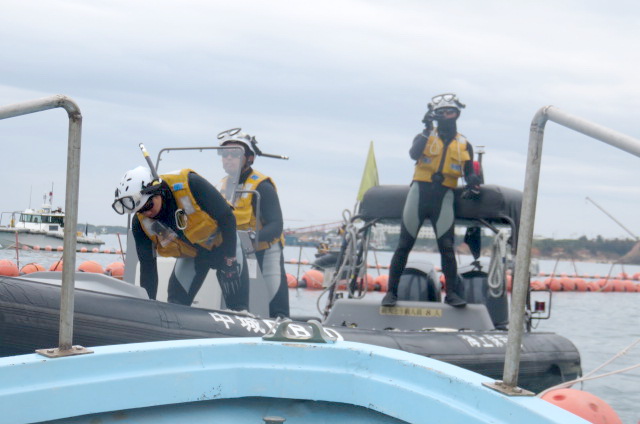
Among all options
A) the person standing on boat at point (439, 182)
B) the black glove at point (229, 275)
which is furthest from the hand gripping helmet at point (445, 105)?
the black glove at point (229, 275)

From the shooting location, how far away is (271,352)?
2625mm

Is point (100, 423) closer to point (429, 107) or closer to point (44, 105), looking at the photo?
point (44, 105)

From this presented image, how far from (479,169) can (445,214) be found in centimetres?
51

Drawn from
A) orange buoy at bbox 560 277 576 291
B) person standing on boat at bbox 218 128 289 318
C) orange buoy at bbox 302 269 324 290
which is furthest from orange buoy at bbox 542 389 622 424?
orange buoy at bbox 560 277 576 291

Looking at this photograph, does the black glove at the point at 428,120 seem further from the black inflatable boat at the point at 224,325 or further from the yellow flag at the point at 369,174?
the yellow flag at the point at 369,174

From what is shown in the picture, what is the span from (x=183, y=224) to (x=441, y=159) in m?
2.41

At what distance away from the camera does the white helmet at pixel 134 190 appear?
4816mm

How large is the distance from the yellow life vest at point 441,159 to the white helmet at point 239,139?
4.64 ft

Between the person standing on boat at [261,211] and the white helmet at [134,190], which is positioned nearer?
the white helmet at [134,190]

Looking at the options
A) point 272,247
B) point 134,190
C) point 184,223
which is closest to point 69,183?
point 134,190

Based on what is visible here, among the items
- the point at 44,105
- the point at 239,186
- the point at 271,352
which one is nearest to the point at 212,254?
the point at 239,186

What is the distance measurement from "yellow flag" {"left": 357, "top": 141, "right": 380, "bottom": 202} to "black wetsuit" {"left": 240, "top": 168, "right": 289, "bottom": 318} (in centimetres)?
646

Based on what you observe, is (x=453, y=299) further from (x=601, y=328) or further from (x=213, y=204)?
(x=601, y=328)

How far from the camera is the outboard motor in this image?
7355mm
